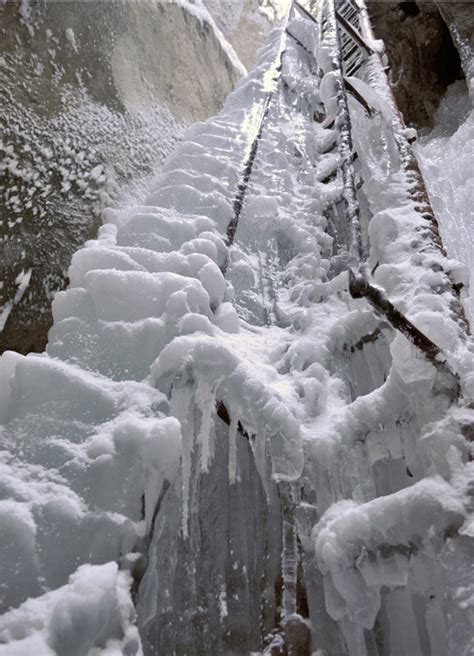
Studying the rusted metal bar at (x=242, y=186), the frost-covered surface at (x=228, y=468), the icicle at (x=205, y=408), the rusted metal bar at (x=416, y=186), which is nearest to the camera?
the frost-covered surface at (x=228, y=468)

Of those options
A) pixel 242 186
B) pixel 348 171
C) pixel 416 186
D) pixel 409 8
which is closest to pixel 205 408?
pixel 348 171

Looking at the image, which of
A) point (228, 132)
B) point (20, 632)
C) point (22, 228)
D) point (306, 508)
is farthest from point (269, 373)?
point (228, 132)

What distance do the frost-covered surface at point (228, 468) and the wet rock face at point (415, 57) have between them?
23.6 ft

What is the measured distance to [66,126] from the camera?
167 inches

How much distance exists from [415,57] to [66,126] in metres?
6.83

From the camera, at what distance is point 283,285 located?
3.09 m

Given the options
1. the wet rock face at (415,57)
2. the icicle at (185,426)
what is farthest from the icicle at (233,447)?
the wet rock face at (415,57)

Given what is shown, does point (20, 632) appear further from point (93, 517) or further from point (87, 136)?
point (87, 136)

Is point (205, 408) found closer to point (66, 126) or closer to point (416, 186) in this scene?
point (416, 186)

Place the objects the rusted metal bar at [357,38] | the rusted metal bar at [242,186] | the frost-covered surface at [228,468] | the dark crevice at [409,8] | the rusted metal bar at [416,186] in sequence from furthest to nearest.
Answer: the dark crevice at [409,8] → the rusted metal bar at [357,38] → the rusted metal bar at [242,186] → the rusted metal bar at [416,186] → the frost-covered surface at [228,468]

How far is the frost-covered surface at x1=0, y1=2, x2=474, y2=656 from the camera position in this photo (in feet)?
4.85

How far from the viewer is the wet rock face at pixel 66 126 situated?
3.52 m

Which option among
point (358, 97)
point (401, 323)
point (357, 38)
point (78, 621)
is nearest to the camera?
point (78, 621)

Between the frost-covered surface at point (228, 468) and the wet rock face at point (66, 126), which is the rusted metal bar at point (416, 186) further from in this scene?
the wet rock face at point (66, 126)
